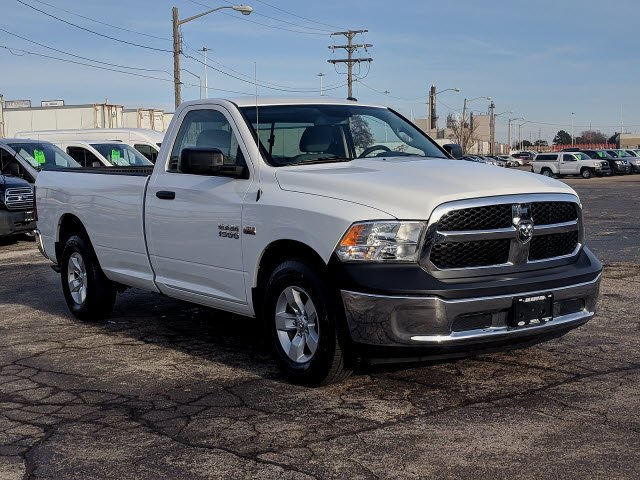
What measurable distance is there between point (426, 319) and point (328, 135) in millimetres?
2051

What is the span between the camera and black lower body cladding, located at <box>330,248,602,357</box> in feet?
16.2

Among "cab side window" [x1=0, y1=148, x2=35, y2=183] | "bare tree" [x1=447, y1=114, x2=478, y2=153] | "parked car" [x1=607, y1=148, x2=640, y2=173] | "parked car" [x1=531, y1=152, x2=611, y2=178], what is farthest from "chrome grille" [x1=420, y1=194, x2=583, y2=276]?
"bare tree" [x1=447, y1=114, x2=478, y2=153]

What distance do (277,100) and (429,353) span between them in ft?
8.59

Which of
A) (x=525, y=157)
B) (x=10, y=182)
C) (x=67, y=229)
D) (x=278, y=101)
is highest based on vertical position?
(x=278, y=101)

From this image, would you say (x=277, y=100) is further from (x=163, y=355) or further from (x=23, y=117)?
(x=23, y=117)

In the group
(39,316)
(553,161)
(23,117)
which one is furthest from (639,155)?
(39,316)

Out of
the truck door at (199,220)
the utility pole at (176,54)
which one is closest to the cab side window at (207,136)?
the truck door at (199,220)

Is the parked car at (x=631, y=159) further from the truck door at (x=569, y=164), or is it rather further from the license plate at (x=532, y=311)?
the license plate at (x=532, y=311)

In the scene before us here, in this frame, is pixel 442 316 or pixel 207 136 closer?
pixel 442 316

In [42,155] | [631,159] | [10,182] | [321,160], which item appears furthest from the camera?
[631,159]

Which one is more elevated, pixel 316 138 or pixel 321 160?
pixel 316 138

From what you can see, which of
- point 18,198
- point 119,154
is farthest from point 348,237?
point 119,154

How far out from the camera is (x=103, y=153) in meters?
21.8

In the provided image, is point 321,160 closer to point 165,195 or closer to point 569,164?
point 165,195
